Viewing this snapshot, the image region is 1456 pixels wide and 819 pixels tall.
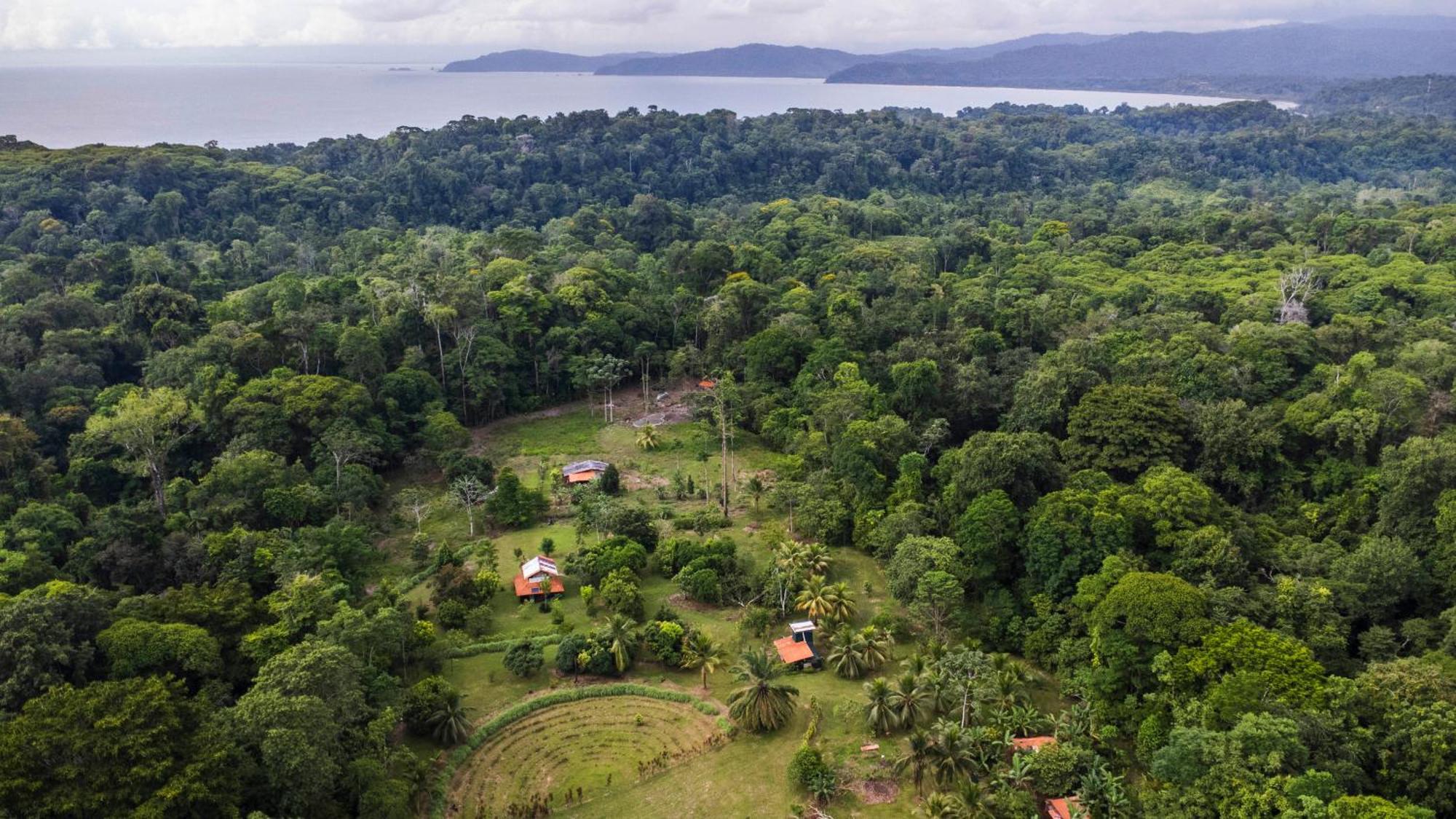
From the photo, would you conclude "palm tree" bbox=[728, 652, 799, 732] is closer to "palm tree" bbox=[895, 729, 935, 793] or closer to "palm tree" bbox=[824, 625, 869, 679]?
"palm tree" bbox=[824, 625, 869, 679]

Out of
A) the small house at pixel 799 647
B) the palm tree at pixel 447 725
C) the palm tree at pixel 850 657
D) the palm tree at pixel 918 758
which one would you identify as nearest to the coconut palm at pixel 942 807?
the palm tree at pixel 918 758

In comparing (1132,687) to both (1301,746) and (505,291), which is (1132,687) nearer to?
(1301,746)

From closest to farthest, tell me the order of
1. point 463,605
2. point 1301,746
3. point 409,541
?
point 1301,746
point 463,605
point 409,541

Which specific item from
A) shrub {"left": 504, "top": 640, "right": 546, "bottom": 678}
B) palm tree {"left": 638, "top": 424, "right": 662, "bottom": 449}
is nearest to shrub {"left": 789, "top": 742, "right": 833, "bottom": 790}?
shrub {"left": 504, "top": 640, "right": 546, "bottom": 678}

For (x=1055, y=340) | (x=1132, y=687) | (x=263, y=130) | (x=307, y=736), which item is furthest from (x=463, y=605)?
(x=263, y=130)

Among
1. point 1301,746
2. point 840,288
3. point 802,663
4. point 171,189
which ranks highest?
point 171,189

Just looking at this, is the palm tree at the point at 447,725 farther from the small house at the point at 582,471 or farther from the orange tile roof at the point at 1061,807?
the small house at the point at 582,471
